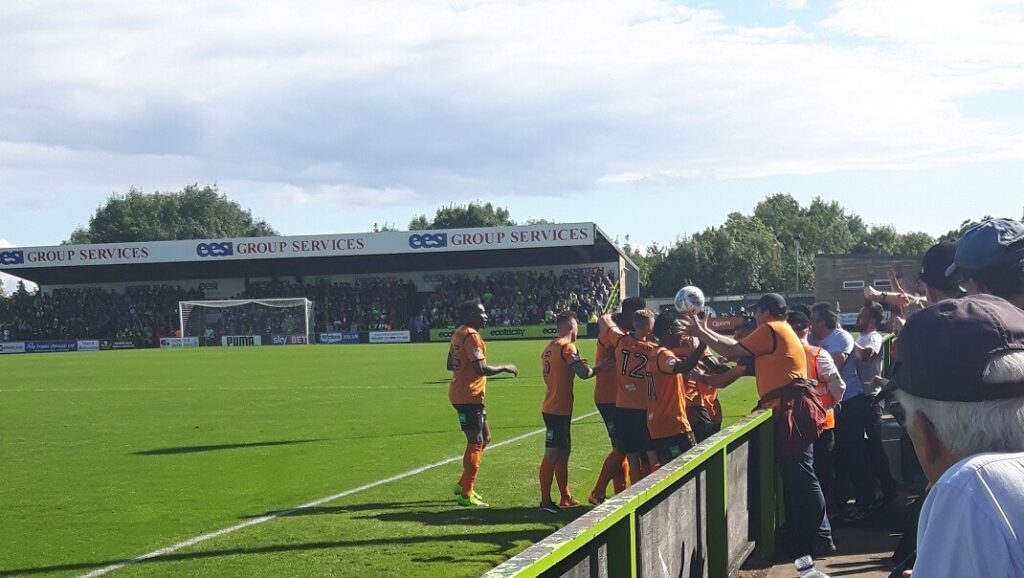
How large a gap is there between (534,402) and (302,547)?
11.4 meters

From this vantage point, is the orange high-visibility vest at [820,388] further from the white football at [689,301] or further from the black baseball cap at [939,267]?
the black baseball cap at [939,267]

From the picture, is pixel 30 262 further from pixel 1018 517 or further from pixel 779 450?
pixel 1018 517

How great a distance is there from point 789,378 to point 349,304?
54180mm

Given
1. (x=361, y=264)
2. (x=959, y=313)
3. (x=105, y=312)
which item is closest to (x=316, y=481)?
(x=959, y=313)

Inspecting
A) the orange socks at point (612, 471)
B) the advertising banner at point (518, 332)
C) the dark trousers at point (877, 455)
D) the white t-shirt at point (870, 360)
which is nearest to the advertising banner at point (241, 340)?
the advertising banner at point (518, 332)

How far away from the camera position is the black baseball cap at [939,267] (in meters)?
4.68

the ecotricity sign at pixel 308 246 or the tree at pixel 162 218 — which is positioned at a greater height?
the tree at pixel 162 218

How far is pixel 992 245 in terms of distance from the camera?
3.13 m

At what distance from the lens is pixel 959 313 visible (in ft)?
5.48

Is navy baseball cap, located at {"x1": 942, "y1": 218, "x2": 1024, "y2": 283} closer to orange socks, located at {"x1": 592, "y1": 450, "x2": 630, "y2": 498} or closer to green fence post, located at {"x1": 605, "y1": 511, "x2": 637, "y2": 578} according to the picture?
green fence post, located at {"x1": 605, "y1": 511, "x2": 637, "y2": 578}

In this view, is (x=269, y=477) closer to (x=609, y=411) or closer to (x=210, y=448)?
(x=210, y=448)

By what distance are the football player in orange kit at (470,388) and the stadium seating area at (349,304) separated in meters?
45.0

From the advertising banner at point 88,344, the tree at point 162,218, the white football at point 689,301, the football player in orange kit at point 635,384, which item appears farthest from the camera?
the tree at point 162,218

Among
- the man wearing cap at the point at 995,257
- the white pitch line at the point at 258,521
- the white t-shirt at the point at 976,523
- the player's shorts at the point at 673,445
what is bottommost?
the white pitch line at the point at 258,521
